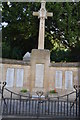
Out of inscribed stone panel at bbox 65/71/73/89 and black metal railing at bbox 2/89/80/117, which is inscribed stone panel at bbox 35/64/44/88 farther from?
black metal railing at bbox 2/89/80/117

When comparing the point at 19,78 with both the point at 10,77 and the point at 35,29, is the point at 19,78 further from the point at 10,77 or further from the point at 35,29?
the point at 35,29

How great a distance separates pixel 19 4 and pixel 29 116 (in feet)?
44.2

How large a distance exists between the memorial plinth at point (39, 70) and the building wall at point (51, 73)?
0.69ft

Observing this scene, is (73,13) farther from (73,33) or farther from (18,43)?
(18,43)

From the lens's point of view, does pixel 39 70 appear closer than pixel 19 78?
Yes

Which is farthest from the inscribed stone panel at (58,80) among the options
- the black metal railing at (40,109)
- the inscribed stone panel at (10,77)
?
the black metal railing at (40,109)

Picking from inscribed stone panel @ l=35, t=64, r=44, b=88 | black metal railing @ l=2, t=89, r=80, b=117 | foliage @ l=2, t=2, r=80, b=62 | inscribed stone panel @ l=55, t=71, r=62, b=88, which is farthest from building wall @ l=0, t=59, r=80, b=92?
foliage @ l=2, t=2, r=80, b=62

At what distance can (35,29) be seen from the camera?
15977mm

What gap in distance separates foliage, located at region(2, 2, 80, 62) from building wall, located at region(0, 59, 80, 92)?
5854 millimetres

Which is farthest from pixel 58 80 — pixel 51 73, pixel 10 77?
pixel 10 77

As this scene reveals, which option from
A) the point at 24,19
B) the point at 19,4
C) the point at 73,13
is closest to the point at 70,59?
the point at 73,13

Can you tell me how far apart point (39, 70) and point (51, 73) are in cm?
79

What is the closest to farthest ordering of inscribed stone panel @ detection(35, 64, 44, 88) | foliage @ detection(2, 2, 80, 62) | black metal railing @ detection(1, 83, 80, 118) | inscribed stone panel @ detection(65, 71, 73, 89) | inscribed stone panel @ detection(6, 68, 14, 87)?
black metal railing @ detection(1, 83, 80, 118) < inscribed stone panel @ detection(35, 64, 44, 88) < inscribed stone panel @ detection(6, 68, 14, 87) < inscribed stone panel @ detection(65, 71, 73, 89) < foliage @ detection(2, 2, 80, 62)

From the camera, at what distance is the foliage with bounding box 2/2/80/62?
51.7 feet
